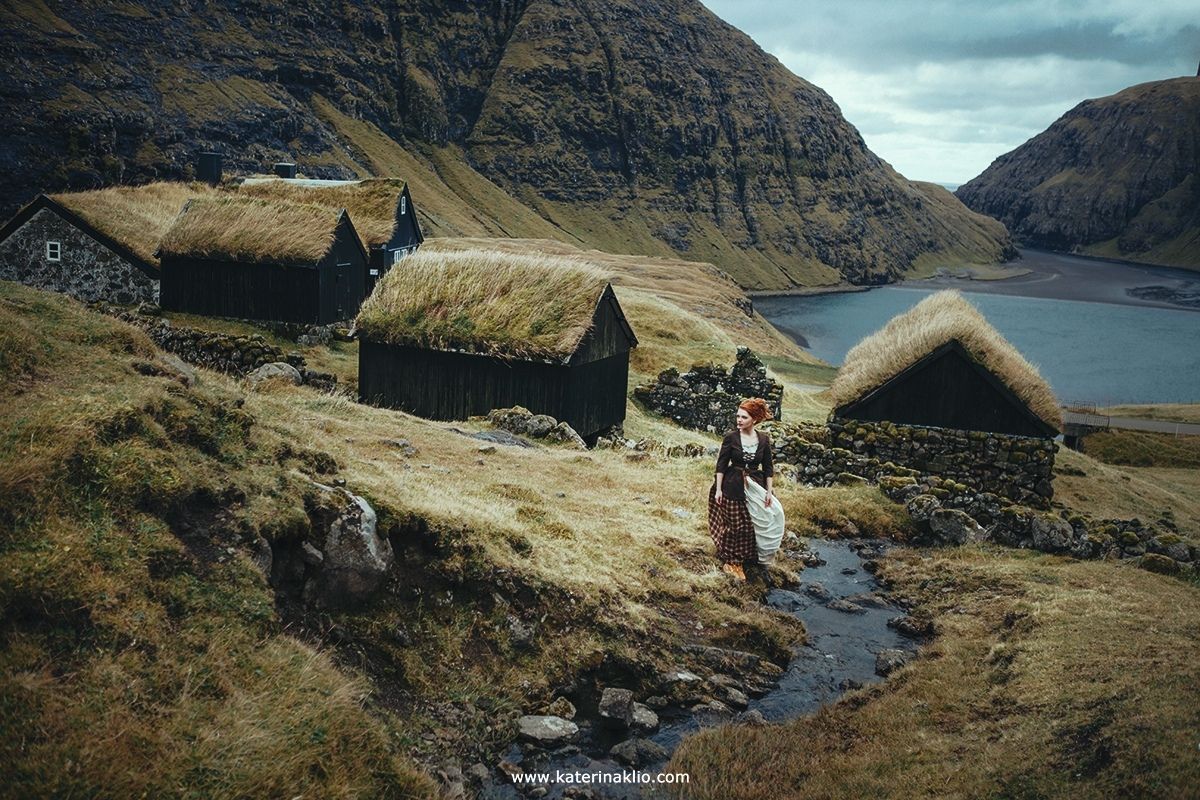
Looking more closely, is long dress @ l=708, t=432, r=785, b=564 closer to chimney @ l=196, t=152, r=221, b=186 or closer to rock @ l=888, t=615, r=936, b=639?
rock @ l=888, t=615, r=936, b=639

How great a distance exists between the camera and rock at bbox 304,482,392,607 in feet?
32.7

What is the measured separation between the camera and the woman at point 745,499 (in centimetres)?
1367

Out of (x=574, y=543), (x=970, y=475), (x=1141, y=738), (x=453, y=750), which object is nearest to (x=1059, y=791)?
(x=1141, y=738)

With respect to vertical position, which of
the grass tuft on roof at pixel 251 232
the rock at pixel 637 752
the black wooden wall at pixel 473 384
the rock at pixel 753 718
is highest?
the grass tuft on roof at pixel 251 232

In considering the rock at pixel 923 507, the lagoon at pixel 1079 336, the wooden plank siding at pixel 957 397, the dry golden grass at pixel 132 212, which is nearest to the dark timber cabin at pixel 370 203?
the dry golden grass at pixel 132 212

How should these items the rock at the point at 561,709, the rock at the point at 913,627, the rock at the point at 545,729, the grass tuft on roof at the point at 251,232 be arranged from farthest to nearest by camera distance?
the grass tuft on roof at the point at 251,232 < the rock at the point at 913,627 < the rock at the point at 561,709 < the rock at the point at 545,729

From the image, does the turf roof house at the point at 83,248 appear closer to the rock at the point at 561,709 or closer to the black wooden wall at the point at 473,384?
the black wooden wall at the point at 473,384

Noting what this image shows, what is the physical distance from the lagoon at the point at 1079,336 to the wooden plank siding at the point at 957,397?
64.2 metres

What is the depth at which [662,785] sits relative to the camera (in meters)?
8.93

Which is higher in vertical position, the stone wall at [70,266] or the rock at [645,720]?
the stone wall at [70,266]

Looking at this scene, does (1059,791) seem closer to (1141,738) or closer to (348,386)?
(1141,738)

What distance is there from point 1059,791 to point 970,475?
57.3 ft

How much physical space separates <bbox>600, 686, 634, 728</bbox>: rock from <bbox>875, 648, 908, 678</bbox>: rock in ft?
12.6

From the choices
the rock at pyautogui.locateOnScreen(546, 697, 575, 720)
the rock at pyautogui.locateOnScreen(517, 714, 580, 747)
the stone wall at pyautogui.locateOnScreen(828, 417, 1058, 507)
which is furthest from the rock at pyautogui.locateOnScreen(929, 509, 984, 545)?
the rock at pyautogui.locateOnScreen(517, 714, 580, 747)
